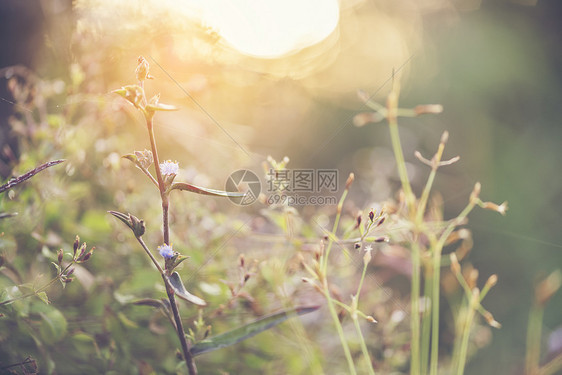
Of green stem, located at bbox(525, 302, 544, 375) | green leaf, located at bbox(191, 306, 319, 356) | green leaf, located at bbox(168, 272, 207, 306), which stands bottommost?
green stem, located at bbox(525, 302, 544, 375)

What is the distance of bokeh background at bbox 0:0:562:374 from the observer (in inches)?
20.7

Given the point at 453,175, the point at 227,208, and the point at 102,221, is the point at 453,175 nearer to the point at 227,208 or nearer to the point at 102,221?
the point at 227,208

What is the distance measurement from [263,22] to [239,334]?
0.48m

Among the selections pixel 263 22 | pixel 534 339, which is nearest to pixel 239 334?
pixel 263 22

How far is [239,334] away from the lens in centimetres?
38

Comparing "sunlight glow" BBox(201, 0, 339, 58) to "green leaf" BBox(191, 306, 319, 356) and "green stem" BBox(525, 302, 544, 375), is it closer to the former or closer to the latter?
"green leaf" BBox(191, 306, 319, 356)

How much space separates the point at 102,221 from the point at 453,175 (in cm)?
102

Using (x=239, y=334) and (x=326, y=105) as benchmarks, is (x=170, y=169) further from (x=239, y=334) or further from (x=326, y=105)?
(x=326, y=105)

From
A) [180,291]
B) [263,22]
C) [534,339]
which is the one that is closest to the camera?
[180,291]

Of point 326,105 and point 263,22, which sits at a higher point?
point 263,22

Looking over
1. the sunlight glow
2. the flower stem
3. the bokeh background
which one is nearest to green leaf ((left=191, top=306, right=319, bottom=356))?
the flower stem

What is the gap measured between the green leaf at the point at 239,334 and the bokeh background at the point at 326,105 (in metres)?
0.14

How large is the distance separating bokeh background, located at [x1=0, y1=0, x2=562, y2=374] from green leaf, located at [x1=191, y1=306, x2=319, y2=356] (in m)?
0.14

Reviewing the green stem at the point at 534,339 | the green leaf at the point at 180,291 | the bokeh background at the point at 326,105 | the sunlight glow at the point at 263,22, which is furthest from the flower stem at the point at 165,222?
the green stem at the point at 534,339
